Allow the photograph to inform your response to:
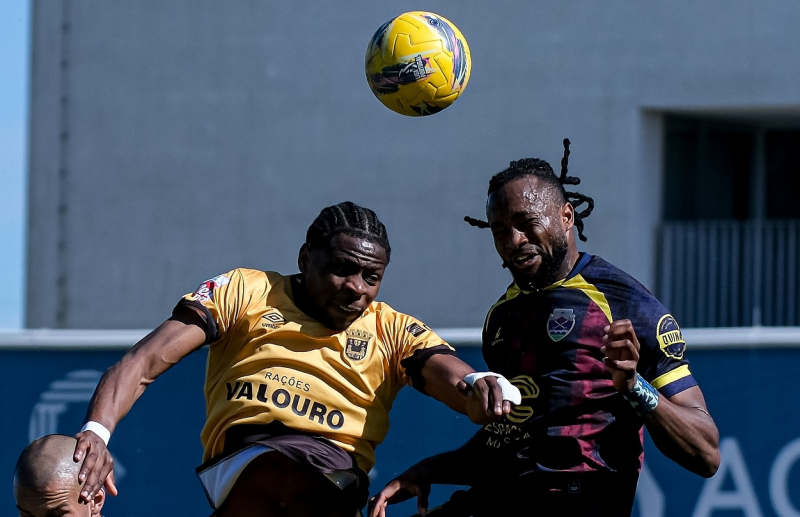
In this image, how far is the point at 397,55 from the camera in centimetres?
539

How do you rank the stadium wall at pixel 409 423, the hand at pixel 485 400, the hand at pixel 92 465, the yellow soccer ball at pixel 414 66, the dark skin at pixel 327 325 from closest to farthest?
the hand at pixel 92 465, the hand at pixel 485 400, the dark skin at pixel 327 325, the yellow soccer ball at pixel 414 66, the stadium wall at pixel 409 423

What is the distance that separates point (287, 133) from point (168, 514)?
273 inches

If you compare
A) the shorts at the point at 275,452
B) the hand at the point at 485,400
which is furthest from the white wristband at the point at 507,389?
the shorts at the point at 275,452

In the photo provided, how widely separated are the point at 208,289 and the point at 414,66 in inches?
56.7

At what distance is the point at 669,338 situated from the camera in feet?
14.0

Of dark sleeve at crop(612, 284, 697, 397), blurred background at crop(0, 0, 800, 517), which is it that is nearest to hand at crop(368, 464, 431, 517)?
dark sleeve at crop(612, 284, 697, 397)

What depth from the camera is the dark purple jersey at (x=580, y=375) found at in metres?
A: 4.26

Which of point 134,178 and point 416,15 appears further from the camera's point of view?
point 134,178

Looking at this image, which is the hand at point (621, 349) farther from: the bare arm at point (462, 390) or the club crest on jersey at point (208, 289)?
the club crest on jersey at point (208, 289)

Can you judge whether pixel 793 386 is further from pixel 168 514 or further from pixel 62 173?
pixel 62 173

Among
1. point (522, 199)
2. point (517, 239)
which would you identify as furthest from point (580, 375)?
point (522, 199)

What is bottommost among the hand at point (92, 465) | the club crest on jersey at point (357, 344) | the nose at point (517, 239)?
the hand at point (92, 465)

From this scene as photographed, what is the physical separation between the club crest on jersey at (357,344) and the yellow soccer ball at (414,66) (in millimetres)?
A: 1248

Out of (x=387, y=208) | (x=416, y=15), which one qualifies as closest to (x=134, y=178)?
(x=387, y=208)
